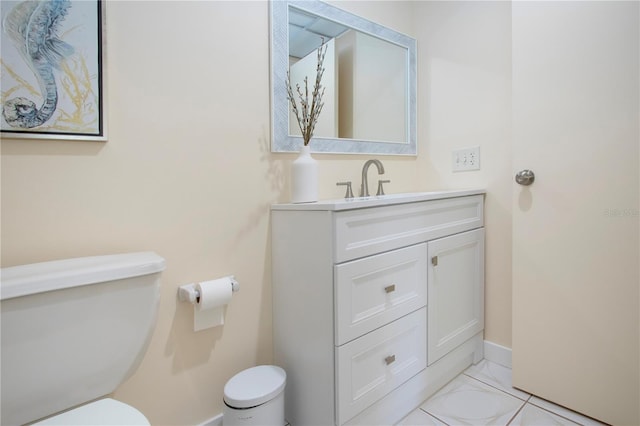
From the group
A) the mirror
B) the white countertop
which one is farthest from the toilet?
the mirror

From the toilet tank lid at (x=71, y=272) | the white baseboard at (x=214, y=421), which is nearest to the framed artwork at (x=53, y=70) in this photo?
the toilet tank lid at (x=71, y=272)

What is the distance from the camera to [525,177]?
1.39 m

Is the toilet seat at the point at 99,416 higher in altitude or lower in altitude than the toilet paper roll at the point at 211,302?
lower

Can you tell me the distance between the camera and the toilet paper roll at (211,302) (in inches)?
44.5

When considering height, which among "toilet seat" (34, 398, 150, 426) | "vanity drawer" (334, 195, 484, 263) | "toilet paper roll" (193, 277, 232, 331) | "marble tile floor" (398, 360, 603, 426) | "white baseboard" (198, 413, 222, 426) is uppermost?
"vanity drawer" (334, 195, 484, 263)

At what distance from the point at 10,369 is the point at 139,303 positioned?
0.90 ft

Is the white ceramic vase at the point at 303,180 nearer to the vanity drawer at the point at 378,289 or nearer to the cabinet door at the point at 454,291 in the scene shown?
the vanity drawer at the point at 378,289

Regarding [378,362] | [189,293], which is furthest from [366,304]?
[189,293]

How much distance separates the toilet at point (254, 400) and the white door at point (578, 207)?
42.1 inches

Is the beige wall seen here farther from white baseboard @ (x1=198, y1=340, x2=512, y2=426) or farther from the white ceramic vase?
white baseboard @ (x1=198, y1=340, x2=512, y2=426)

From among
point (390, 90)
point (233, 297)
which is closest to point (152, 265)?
point (233, 297)

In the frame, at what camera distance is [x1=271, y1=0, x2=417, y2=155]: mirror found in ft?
4.58

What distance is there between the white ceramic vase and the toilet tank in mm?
566

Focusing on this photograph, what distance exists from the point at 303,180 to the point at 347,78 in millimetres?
697
